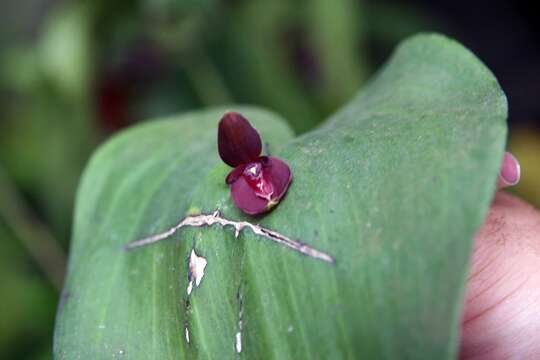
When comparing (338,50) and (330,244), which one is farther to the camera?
(338,50)

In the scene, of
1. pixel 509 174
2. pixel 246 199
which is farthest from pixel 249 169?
pixel 509 174

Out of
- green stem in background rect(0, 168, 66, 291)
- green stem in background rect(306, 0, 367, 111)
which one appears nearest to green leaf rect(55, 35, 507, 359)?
green stem in background rect(0, 168, 66, 291)

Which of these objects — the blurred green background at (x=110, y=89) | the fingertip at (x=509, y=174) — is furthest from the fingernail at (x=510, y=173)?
the blurred green background at (x=110, y=89)

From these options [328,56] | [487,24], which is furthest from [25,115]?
[487,24]

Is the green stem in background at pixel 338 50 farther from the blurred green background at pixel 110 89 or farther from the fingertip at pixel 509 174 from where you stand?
Answer: the fingertip at pixel 509 174

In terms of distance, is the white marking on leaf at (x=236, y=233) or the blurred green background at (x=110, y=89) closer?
the white marking on leaf at (x=236, y=233)

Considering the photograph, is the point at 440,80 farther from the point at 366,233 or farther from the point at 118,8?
the point at 118,8

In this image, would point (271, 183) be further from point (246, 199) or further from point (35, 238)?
point (35, 238)
